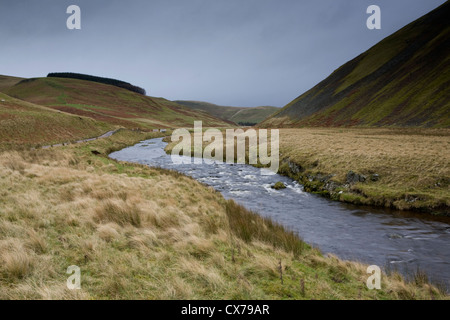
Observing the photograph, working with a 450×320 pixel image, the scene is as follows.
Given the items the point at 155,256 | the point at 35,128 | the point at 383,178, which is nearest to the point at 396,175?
the point at 383,178

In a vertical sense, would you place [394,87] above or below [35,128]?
above

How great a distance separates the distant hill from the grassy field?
56313mm

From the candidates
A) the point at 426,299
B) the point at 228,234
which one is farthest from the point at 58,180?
the point at 426,299

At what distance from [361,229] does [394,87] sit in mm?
89542

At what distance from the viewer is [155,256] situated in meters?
6.73

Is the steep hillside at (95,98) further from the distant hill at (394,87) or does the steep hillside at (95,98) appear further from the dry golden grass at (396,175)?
the dry golden grass at (396,175)

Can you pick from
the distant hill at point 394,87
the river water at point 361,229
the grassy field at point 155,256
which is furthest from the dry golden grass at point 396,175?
the distant hill at point 394,87

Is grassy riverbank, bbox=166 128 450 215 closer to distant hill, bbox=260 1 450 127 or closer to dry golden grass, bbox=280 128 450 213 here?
dry golden grass, bbox=280 128 450 213

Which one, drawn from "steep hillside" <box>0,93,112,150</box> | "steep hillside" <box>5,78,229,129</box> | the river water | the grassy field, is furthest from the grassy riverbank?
"steep hillside" <box>5,78,229,129</box>

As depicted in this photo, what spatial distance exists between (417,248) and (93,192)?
1461 cm

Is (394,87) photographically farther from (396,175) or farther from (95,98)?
(95,98)

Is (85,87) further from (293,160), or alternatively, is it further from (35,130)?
(293,160)

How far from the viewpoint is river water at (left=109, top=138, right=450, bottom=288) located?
8930 mm

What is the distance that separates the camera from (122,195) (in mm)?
12297
